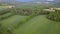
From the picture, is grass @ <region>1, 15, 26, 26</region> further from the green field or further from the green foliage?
the green foliage

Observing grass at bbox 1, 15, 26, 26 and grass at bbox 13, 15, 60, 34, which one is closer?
grass at bbox 13, 15, 60, 34

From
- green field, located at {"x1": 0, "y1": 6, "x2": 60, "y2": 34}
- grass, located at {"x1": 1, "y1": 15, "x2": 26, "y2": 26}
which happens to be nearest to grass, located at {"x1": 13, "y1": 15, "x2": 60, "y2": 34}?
green field, located at {"x1": 0, "y1": 6, "x2": 60, "y2": 34}

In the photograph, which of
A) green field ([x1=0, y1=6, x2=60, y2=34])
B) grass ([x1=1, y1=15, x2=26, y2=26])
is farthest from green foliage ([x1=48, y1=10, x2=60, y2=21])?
grass ([x1=1, y1=15, x2=26, y2=26])

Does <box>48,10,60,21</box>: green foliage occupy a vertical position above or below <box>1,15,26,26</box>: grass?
above

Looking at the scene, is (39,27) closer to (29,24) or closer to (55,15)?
(29,24)

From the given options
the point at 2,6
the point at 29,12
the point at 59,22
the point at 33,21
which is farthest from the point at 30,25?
the point at 2,6

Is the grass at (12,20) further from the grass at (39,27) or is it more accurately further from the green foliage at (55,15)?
the green foliage at (55,15)

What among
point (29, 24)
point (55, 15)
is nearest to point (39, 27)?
point (29, 24)

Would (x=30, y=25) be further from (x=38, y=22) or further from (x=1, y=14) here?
(x=1, y=14)

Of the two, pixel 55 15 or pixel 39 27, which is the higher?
pixel 55 15
